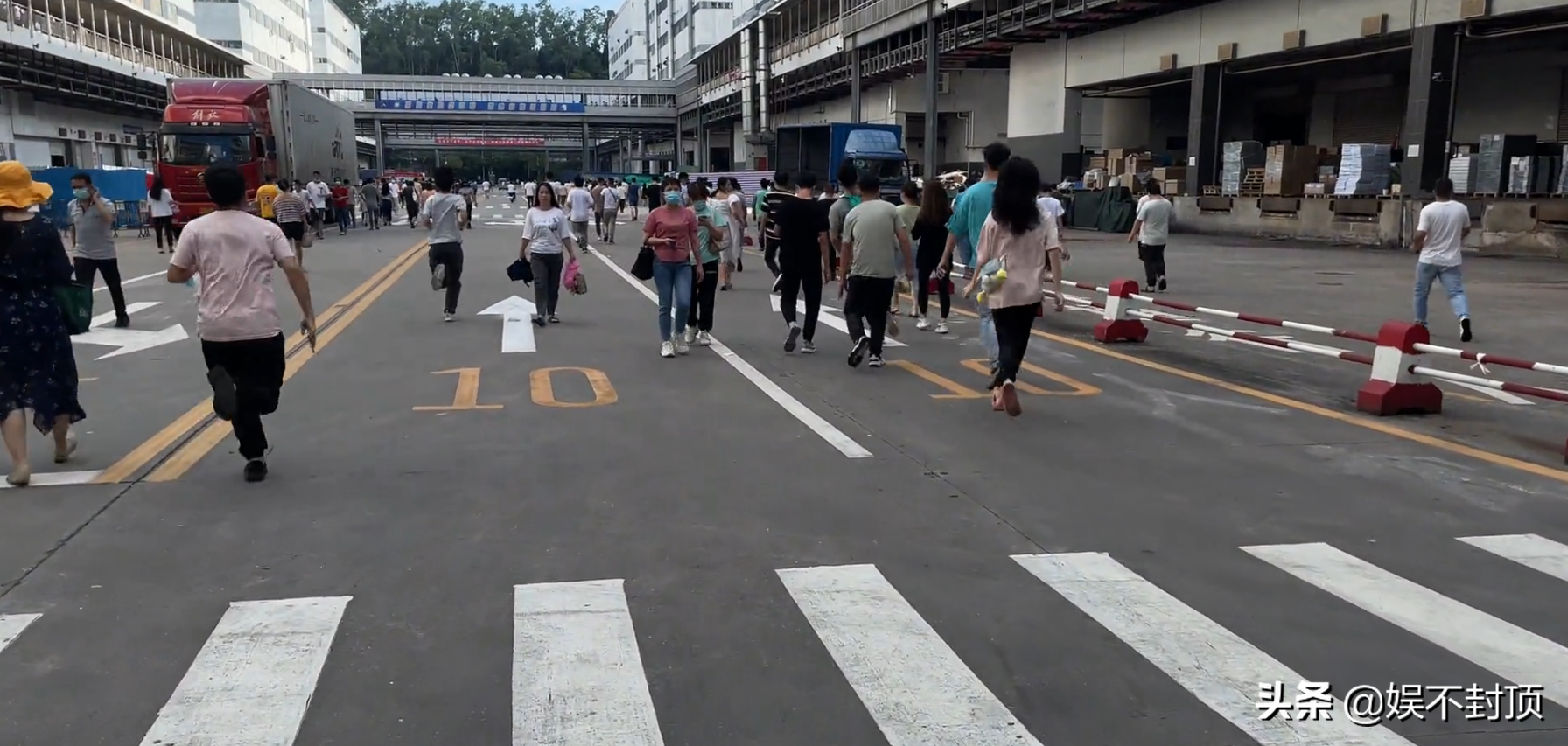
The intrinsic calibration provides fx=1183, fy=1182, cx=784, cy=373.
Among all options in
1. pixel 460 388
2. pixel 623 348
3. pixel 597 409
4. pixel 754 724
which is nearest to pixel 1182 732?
pixel 754 724

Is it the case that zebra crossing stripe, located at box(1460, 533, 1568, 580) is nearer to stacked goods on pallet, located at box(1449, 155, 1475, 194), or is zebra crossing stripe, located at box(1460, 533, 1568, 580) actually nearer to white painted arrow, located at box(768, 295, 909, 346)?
white painted arrow, located at box(768, 295, 909, 346)

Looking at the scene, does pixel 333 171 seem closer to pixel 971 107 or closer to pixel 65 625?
pixel 971 107

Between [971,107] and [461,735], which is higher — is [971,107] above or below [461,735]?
above

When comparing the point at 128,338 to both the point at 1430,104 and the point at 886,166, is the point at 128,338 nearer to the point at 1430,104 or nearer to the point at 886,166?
the point at 1430,104

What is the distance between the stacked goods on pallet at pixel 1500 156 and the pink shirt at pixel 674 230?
72.6 ft

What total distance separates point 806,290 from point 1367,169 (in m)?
22.5

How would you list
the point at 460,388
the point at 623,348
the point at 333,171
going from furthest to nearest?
the point at 333,171 < the point at 623,348 < the point at 460,388

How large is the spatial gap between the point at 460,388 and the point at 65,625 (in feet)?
17.2

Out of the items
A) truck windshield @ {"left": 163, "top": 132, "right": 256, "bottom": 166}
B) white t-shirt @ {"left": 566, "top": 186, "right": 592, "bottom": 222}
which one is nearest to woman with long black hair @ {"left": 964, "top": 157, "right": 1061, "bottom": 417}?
white t-shirt @ {"left": 566, "top": 186, "right": 592, "bottom": 222}

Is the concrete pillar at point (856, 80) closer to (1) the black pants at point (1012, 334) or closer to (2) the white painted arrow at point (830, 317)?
(2) the white painted arrow at point (830, 317)

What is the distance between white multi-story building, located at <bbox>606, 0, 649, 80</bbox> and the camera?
133500 millimetres

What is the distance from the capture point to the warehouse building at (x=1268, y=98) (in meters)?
26.3

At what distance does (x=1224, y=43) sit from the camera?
33.3 meters

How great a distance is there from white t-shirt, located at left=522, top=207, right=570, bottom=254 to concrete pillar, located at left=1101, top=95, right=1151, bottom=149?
111 feet
